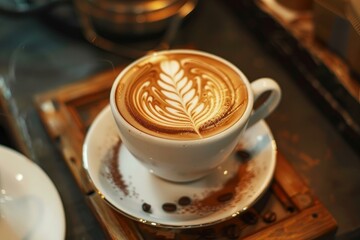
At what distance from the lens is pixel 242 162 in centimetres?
68

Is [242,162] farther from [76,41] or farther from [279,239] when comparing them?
[76,41]

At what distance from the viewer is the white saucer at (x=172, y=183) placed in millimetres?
604

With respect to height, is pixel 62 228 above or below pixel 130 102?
below

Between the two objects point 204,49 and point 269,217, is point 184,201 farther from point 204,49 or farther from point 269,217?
point 204,49

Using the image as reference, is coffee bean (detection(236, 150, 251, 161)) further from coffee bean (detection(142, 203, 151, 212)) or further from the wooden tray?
coffee bean (detection(142, 203, 151, 212))

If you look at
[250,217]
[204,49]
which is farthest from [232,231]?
[204,49]

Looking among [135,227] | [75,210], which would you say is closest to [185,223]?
[135,227]

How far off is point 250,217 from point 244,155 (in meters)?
0.09

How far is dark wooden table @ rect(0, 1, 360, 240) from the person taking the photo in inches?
27.5

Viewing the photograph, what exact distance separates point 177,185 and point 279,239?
141 millimetres

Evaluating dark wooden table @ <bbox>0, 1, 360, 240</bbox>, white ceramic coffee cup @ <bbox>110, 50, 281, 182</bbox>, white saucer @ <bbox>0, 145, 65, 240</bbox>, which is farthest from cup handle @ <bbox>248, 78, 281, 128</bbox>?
white saucer @ <bbox>0, 145, 65, 240</bbox>

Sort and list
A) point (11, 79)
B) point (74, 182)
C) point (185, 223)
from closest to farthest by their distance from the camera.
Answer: point (185, 223) → point (74, 182) → point (11, 79)

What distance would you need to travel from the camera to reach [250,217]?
633mm

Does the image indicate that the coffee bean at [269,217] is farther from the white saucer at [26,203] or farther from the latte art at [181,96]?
the white saucer at [26,203]
